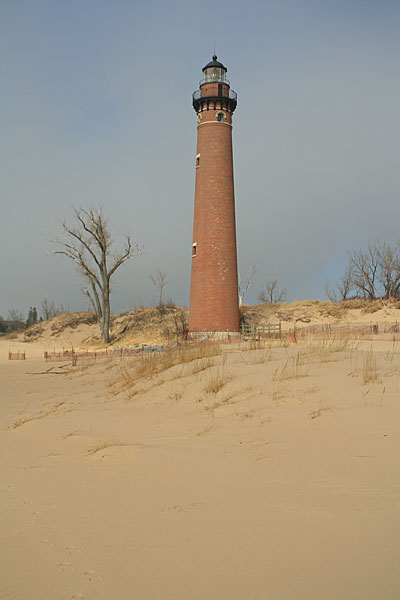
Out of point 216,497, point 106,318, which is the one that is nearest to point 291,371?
point 216,497

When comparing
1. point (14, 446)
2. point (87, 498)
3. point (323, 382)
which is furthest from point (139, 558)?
point (323, 382)

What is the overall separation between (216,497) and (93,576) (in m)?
1.13

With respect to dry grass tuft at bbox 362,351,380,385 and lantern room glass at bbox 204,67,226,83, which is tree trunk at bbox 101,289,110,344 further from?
dry grass tuft at bbox 362,351,380,385

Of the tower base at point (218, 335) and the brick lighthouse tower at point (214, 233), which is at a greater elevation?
the brick lighthouse tower at point (214, 233)

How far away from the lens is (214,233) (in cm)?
2697

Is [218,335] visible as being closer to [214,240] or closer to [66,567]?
[214,240]

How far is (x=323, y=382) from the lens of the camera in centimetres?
653

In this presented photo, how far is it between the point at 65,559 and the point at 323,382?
4794 millimetres

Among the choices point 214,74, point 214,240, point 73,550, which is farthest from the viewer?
point 214,74

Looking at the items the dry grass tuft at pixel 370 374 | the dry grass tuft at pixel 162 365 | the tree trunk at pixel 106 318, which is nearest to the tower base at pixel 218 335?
the tree trunk at pixel 106 318

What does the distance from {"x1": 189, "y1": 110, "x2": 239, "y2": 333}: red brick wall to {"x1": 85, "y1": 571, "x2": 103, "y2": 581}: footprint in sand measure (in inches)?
968

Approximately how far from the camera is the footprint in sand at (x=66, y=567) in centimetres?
234

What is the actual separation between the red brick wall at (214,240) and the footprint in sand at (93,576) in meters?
24.6

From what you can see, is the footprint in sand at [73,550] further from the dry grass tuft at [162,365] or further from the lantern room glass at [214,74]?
the lantern room glass at [214,74]
